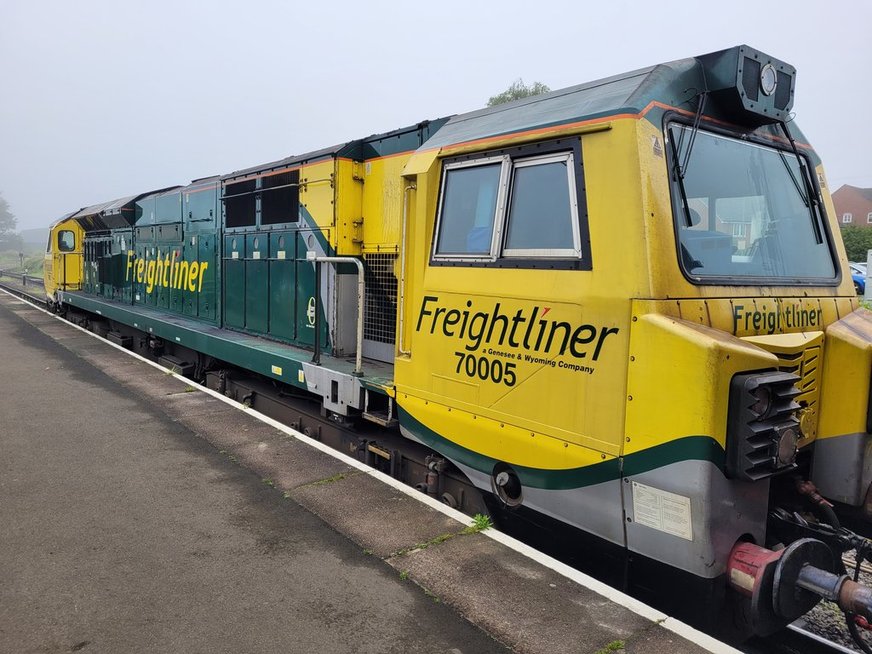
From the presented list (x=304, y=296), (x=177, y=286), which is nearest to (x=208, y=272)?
(x=177, y=286)

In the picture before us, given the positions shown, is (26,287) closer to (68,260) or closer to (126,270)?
(68,260)

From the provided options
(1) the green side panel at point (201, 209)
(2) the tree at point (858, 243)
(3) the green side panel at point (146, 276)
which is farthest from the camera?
(2) the tree at point (858, 243)

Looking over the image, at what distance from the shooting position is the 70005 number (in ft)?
11.4

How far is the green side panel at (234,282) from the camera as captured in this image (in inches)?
309

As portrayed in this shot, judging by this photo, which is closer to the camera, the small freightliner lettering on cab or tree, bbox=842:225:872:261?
the small freightliner lettering on cab

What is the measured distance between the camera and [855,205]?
6306 centimetres

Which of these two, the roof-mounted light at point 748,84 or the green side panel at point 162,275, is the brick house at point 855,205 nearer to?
the green side panel at point 162,275

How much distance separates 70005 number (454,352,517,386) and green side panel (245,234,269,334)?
419 cm

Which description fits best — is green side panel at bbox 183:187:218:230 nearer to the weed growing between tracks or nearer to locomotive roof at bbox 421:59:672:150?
locomotive roof at bbox 421:59:672:150

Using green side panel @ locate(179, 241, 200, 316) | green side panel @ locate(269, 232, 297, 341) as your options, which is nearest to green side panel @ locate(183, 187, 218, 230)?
green side panel @ locate(179, 241, 200, 316)

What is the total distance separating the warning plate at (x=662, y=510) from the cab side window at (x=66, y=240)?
1786cm

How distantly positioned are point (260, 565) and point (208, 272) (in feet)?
20.7

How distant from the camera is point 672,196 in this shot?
10.1ft

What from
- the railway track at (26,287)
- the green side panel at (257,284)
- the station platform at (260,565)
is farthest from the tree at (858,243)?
the railway track at (26,287)
